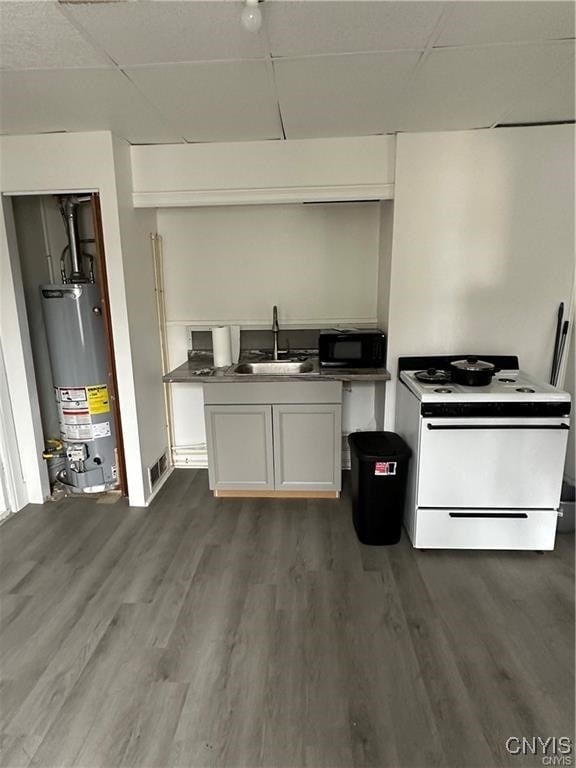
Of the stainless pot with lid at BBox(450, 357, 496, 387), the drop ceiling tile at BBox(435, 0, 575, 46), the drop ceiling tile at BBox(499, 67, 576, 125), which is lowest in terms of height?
the stainless pot with lid at BBox(450, 357, 496, 387)

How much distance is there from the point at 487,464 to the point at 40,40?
271 cm

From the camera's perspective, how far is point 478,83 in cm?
201

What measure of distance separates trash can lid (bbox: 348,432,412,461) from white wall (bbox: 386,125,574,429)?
633 mm

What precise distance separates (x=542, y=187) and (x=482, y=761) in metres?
2.89

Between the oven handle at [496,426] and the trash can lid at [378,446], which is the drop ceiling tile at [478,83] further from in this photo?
the trash can lid at [378,446]

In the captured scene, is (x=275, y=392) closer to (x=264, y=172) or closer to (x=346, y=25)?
(x=264, y=172)

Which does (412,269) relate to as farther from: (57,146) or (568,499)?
(57,146)

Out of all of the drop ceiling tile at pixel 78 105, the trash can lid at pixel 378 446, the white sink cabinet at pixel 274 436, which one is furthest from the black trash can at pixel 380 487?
the drop ceiling tile at pixel 78 105

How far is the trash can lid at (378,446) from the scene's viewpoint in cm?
240

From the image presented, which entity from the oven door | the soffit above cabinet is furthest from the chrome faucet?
the oven door

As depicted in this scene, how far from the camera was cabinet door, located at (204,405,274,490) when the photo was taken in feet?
9.46

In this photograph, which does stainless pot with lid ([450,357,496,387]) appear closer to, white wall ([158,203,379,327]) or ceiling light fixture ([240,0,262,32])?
white wall ([158,203,379,327])

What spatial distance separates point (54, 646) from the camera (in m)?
1.86

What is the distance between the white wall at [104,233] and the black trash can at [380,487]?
4.97ft
